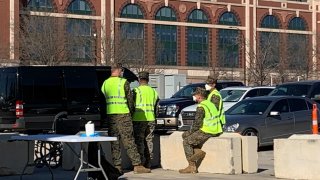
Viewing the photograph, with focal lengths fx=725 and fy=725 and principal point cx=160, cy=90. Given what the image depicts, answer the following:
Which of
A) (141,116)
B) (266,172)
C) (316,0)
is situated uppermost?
(316,0)

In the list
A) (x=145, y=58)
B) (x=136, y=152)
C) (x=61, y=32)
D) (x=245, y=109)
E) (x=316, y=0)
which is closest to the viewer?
(x=136, y=152)

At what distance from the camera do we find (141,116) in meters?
14.3

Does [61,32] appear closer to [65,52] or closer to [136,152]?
[65,52]

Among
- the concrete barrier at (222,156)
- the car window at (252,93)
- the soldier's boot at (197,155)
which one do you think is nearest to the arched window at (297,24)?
the car window at (252,93)

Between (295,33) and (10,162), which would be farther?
(295,33)

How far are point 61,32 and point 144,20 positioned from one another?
71.9 feet

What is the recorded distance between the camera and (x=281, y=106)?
20141 mm

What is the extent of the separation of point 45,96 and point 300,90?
28.3ft

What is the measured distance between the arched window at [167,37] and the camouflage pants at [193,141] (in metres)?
62.6

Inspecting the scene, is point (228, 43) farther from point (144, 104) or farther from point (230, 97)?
point (144, 104)

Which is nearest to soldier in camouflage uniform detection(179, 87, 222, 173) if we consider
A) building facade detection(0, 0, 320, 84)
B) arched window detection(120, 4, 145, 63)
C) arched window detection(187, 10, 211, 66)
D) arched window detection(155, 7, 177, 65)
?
building facade detection(0, 0, 320, 84)

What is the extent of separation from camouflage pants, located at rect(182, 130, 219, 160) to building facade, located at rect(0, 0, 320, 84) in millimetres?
39572

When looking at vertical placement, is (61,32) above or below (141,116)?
above

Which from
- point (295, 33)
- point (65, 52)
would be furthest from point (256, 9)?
point (65, 52)
